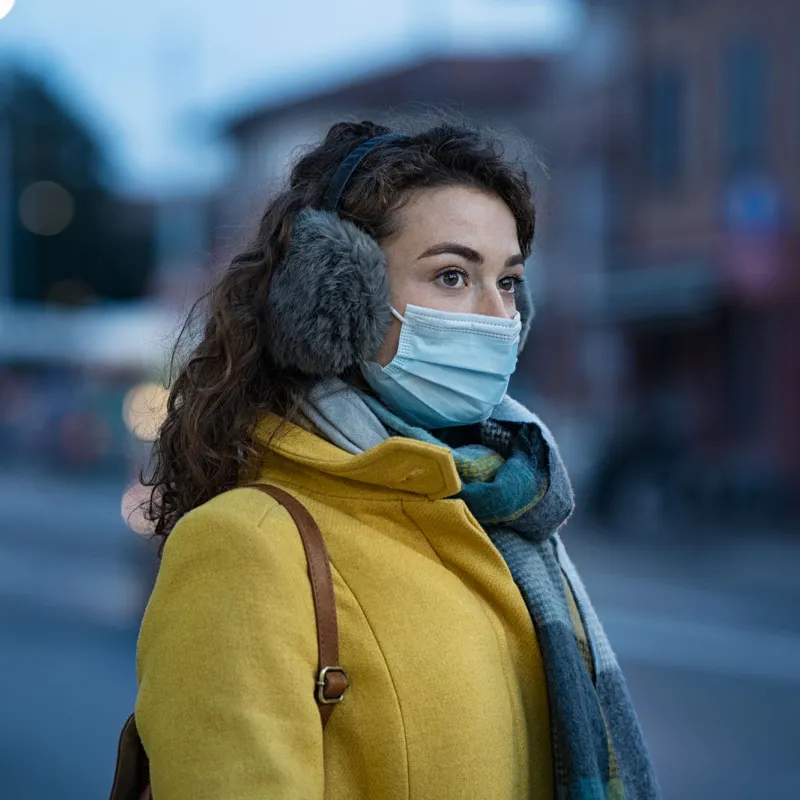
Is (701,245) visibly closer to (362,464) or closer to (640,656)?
(640,656)

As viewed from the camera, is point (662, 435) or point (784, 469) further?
point (784, 469)

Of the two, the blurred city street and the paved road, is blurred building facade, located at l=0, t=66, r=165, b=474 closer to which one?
the blurred city street

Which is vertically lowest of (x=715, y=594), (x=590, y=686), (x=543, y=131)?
(x=715, y=594)

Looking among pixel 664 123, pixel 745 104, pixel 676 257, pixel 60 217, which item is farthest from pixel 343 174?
pixel 60 217

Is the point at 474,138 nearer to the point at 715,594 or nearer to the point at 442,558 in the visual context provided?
the point at 442,558

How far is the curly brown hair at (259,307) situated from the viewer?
5.91ft

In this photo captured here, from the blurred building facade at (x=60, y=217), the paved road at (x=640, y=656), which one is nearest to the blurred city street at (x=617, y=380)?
the paved road at (x=640, y=656)

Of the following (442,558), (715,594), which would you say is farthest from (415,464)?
(715,594)

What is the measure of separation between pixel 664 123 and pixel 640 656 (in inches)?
492

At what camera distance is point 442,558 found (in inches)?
68.5

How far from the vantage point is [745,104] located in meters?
16.5

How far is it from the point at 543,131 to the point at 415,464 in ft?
78.5

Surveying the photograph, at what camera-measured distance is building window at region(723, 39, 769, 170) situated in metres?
16.1

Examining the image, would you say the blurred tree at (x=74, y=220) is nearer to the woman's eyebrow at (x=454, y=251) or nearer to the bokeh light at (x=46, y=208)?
the bokeh light at (x=46, y=208)
